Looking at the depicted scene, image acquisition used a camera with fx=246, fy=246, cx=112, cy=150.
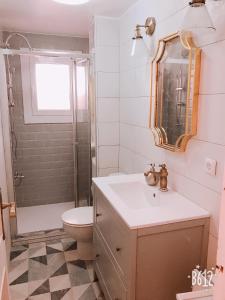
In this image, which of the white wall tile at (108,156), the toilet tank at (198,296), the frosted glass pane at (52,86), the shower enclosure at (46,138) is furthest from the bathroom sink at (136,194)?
the frosted glass pane at (52,86)

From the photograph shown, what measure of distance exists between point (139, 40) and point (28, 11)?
1.19 metres

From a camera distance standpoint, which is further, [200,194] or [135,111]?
[135,111]

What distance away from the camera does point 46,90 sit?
11.0ft

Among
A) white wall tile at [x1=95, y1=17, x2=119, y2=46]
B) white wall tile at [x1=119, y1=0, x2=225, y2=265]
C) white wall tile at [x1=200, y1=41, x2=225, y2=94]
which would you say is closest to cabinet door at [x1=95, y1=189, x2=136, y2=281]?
white wall tile at [x1=119, y1=0, x2=225, y2=265]

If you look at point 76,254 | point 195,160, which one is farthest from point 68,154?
point 195,160

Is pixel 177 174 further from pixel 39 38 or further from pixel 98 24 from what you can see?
pixel 39 38

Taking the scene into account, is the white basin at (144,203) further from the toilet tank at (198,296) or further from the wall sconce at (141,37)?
the wall sconce at (141,37)

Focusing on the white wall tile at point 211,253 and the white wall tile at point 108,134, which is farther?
the white wall tile at point 108,134

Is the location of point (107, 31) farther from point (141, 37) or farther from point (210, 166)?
point (210, 166)

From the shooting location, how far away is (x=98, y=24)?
97.3 inches

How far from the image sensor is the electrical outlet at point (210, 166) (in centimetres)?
134

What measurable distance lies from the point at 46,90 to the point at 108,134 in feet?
4.10

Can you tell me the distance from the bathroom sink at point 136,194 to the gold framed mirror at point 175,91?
13.4 inches

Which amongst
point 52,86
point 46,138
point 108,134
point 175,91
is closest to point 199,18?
point 175,91
